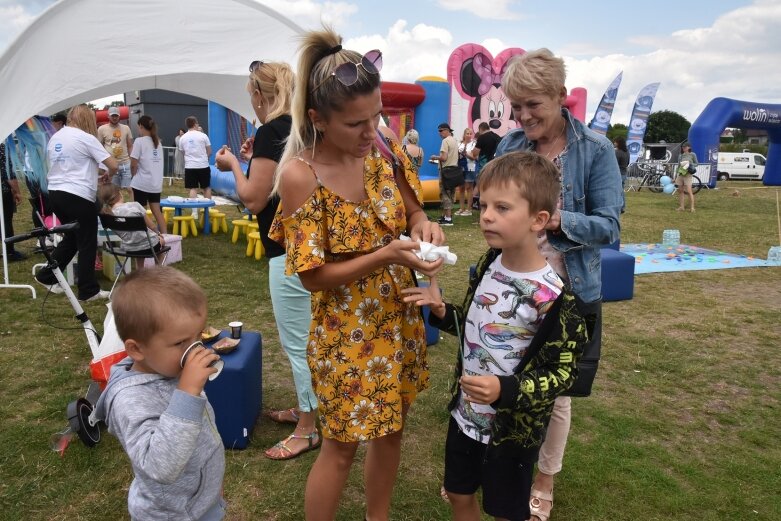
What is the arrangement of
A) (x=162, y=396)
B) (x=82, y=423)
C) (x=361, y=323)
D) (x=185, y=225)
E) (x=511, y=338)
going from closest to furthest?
(x=162, y=396) < (x=511, y=338) < (x=361, y=323) < (x=82, y=423) < (x=185, y=225)

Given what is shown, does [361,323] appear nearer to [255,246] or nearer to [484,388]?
[484,388]

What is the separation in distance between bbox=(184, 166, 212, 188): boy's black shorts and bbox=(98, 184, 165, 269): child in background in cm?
363

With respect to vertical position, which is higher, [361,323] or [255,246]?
[361,323]

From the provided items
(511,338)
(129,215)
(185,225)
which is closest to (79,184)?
(129,215)

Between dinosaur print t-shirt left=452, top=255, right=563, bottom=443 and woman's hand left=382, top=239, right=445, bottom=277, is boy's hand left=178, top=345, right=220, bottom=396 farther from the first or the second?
dinosaur print t-shirt left=452, top=255, right=563, bottom=443

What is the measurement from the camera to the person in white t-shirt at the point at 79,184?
5.25 meters

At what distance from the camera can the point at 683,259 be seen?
26.7 feet

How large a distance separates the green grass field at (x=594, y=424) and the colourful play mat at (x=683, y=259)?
1.25 metres

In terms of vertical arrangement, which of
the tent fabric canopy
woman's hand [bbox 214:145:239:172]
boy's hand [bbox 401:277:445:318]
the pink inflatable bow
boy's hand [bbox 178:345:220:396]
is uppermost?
the pink inflatable bow

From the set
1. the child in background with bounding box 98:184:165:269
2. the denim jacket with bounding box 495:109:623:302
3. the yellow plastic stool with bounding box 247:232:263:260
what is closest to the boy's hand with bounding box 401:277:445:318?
the denim jacket with bounding box 495:109:623:302

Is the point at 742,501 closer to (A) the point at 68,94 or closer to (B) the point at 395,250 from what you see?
(B) the point at 395,250

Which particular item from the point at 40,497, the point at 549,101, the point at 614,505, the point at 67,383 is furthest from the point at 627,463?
the point at 67,383

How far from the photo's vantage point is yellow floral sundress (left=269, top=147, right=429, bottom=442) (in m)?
1.73

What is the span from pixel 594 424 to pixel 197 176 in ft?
28.0
